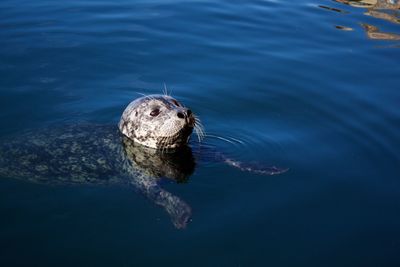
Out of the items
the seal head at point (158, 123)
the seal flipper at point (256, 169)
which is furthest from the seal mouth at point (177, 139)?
the seal flipper at point (256, 169)

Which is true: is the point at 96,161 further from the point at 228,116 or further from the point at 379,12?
the point at 379,12

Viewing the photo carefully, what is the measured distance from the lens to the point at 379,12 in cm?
1183

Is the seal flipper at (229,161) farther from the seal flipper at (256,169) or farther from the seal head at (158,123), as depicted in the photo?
the seal head at (158,123)

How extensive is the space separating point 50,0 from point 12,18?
135cm

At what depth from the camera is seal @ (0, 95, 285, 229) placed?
19.9ft

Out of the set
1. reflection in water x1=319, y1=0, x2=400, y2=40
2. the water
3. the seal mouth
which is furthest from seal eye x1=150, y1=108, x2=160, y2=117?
reflection in water x1=319, y1=0, x2=400, y2=40

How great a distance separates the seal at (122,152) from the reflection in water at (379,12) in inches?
200

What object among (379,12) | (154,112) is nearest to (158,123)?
(154,112)

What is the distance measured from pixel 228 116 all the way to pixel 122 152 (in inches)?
64.8

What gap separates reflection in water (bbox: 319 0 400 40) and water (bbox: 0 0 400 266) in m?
0.05

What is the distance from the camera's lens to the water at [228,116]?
199 inches

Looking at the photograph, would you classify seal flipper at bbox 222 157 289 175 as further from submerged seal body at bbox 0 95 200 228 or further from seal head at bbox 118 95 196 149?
seal head at bbox 118 95 196 149

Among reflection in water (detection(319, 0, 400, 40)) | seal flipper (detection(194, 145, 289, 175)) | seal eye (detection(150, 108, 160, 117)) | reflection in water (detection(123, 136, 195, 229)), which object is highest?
reflection in water (detection(319, 0, 400, 40))

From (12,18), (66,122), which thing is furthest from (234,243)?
(12,18)
